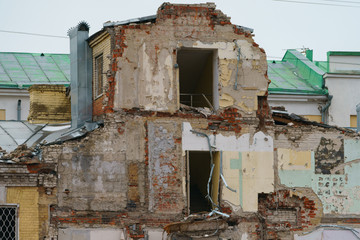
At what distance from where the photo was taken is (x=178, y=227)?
74.1ft

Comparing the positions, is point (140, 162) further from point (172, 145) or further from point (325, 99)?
point (325, 99)

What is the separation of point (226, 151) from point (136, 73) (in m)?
2.99

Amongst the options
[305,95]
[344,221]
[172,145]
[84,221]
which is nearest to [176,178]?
[172,145]

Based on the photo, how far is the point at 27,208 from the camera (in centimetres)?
A: 2223

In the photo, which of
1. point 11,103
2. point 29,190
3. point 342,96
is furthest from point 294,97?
point 29,190

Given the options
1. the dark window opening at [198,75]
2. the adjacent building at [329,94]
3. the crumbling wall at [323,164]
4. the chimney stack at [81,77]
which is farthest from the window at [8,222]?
the adjacent building at [329,94]

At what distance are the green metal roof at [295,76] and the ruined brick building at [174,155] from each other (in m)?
10.3

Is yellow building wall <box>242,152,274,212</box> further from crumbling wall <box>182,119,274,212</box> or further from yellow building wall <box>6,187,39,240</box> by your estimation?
yellow building wall <box>6,187,39,240</box>

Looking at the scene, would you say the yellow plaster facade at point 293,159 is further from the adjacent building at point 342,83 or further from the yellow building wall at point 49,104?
the adjacent building at point 342,83

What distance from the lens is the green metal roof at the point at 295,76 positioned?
3466cm

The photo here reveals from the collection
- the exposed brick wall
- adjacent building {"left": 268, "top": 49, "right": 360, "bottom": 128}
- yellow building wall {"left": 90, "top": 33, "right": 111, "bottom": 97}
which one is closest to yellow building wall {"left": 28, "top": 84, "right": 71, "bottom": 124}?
yellow building wall {"left": 90, "top": 33, "right": 111, "bottom": 97}

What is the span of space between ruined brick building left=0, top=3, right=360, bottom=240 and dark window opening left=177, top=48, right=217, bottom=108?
0.24 m

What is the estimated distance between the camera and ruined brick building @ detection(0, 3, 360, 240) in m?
22.5

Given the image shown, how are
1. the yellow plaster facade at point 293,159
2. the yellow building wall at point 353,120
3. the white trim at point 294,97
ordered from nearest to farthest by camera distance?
the yellow plaster facade at point 293,159
the white trim at point 294,97
the yellow building wall at point 353,120
